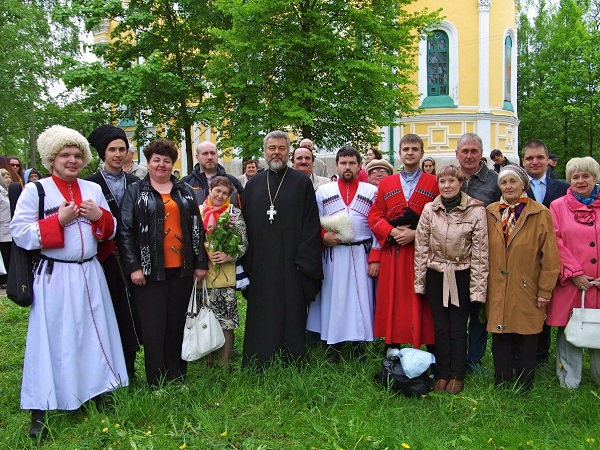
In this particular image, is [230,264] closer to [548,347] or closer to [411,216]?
[411,216]

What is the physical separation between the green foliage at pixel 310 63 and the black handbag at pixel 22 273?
8.66 metres

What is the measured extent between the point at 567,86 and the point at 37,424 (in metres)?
24.2

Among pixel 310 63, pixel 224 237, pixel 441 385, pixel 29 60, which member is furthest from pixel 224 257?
pixel 29 60

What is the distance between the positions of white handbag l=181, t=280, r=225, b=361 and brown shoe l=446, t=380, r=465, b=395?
1.84 meters

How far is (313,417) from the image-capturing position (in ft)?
12.9

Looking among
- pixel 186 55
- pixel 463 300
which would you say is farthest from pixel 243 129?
pixel 463 300

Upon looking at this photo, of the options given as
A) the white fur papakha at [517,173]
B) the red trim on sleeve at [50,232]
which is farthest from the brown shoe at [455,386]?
the red trim on sleeve at [50,232]

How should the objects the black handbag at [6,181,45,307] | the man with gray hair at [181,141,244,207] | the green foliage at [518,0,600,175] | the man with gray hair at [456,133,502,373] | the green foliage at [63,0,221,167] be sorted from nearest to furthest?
the black handbag at [6,181,45,307] < the man with gray hair at [456,133,502,373] < the man with gray hair at [181,141,244,207] < the green foliage at [63,0,221,167] < the green foliage at [518,0,600,175]

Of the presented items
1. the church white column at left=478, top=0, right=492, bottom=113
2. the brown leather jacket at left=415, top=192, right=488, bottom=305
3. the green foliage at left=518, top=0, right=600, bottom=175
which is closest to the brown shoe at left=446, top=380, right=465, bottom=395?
the brown leather jacket at left=415, top=192, right=488, bottom=305

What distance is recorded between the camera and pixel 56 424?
12.9 ft

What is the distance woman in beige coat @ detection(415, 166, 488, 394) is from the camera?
434 centimetres

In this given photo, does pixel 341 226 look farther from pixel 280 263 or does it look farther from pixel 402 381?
pixel 402 381

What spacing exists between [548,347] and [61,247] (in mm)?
4114

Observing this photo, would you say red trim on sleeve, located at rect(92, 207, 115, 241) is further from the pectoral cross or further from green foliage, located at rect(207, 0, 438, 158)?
green foliage, located at rect(207, 0, 438, 158)
